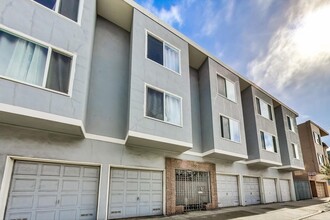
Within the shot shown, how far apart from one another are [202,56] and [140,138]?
8694 millimetres

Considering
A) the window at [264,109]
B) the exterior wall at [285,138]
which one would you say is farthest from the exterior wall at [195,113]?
the exterior wall at [285,138]

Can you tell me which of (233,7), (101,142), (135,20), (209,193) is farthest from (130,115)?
(233,7)

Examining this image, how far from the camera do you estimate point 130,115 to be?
9.27 m

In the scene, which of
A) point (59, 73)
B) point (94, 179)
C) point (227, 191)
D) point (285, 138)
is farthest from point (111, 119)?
point (285, 138)

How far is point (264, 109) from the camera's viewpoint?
62.1 ft

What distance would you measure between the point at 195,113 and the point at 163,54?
4909mm

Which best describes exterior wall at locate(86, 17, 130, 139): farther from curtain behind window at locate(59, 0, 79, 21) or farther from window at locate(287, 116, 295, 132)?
window at locate(287, 116, 295, 132)

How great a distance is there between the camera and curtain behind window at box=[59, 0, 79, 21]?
8.45 m

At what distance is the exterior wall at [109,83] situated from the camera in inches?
382

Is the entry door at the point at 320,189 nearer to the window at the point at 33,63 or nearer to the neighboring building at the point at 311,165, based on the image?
the neighboring building at the point at 311,165

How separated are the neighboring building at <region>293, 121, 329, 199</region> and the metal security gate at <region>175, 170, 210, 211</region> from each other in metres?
16.8

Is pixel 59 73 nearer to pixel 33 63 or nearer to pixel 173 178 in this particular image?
pixel 33 63

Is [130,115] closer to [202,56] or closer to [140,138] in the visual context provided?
[140,138]

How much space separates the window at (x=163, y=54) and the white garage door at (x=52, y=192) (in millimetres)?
7032
